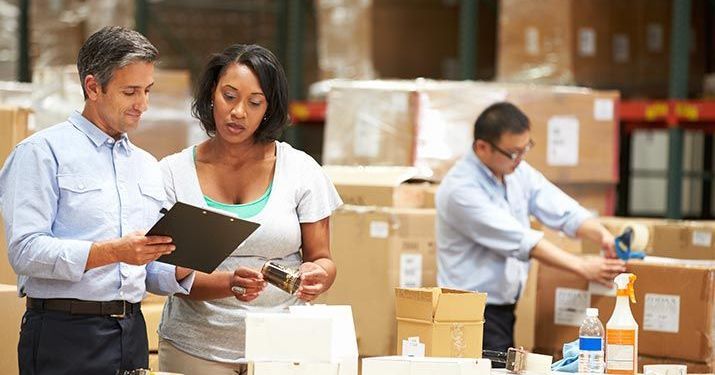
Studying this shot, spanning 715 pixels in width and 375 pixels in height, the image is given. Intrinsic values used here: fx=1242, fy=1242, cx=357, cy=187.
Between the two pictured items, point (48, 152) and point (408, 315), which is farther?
point (408, 315)

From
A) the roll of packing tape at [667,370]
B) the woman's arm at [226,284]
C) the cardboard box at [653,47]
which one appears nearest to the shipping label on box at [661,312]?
the roll of packing tape at [667,370]

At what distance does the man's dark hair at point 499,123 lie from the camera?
190 inches

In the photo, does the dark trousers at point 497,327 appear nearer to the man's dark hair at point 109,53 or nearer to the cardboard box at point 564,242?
the cardboard box at point 564,242

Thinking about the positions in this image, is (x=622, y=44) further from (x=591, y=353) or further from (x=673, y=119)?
(x=591, y=353)

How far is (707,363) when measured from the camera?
15.3ft

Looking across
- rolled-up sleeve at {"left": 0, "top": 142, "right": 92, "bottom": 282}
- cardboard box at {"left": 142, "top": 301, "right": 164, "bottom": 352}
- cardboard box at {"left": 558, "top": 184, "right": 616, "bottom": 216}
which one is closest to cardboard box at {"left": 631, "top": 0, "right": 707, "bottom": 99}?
cardboard box at {"left": 558, "top": 184, "right": 616, "bottom": 216}

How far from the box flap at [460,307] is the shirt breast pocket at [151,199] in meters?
0.92

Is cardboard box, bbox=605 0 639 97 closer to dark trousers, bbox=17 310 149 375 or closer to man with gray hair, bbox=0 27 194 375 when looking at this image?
man with gray hair, bbox=0 27 194 375

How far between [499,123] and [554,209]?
0.51 metres

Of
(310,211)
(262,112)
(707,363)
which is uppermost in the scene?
(262,112)

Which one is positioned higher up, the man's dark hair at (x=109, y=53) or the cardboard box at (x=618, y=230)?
the man's dark hair at (x=109, y=53)

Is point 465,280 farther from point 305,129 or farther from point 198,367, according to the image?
point 305,129

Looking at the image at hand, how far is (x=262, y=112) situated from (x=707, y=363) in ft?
7.04

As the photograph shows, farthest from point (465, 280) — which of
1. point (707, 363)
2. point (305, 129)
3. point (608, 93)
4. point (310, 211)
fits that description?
point (305, 129)
